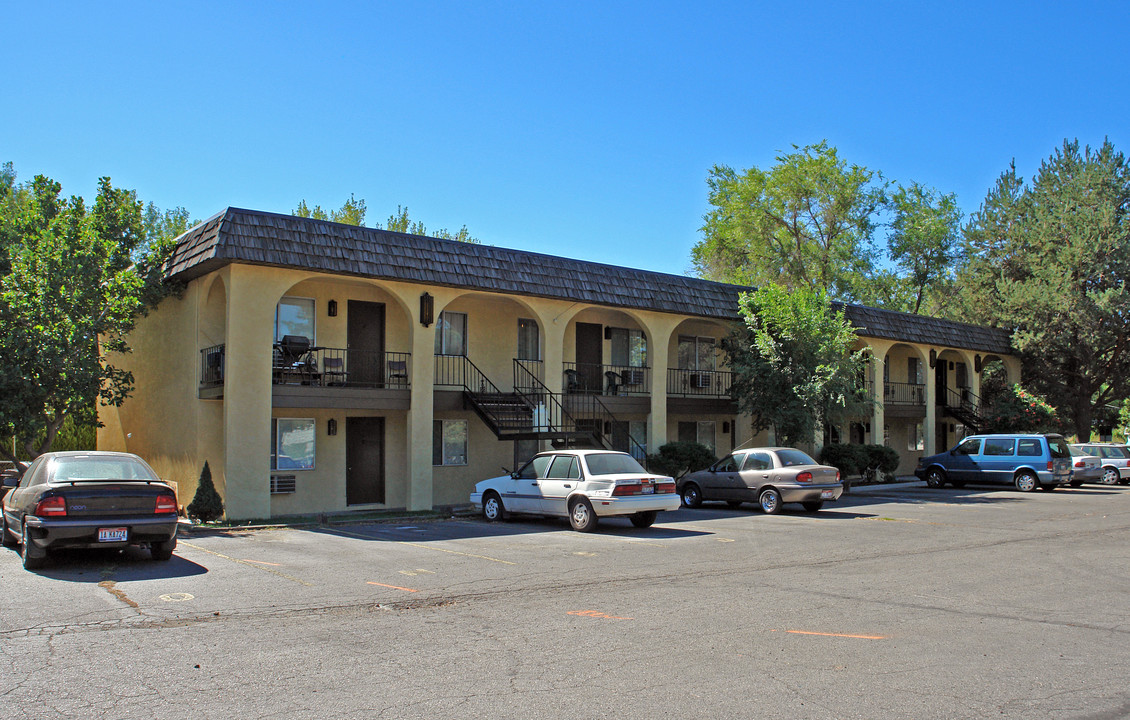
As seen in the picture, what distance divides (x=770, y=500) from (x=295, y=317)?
11.2m

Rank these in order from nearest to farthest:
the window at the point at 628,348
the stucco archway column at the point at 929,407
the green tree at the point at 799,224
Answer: the window at the point at 628,348 → the stucco archway column at the point at 929,407 → the green tree at the point at 799,224

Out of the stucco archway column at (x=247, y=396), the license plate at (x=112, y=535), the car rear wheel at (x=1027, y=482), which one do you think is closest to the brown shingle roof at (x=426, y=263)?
the stucco archway column at (x=247, y=396)

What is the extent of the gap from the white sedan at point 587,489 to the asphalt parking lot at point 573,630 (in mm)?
1393

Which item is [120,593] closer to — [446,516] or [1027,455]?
[446,516]

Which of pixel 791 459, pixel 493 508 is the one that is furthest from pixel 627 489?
pixel 791 459

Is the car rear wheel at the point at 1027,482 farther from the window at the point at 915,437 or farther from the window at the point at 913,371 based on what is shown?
the window at the point at 913,371

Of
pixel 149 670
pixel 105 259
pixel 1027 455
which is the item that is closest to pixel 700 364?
pixel 1027 455

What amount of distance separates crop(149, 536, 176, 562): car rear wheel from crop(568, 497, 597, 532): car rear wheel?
6.67 meters

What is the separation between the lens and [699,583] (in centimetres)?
1009

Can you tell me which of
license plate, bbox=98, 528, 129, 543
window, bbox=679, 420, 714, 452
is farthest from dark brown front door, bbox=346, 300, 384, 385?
window, bbox=679, 420, 714, 452

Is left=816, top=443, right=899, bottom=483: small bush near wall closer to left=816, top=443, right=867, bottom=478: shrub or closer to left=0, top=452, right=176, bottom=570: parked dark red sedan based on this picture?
left=816, top=443, right=867, bottom=478: shrub

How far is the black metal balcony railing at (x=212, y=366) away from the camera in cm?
1789

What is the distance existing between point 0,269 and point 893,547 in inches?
965

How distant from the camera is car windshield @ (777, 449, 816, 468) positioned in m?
19.1
